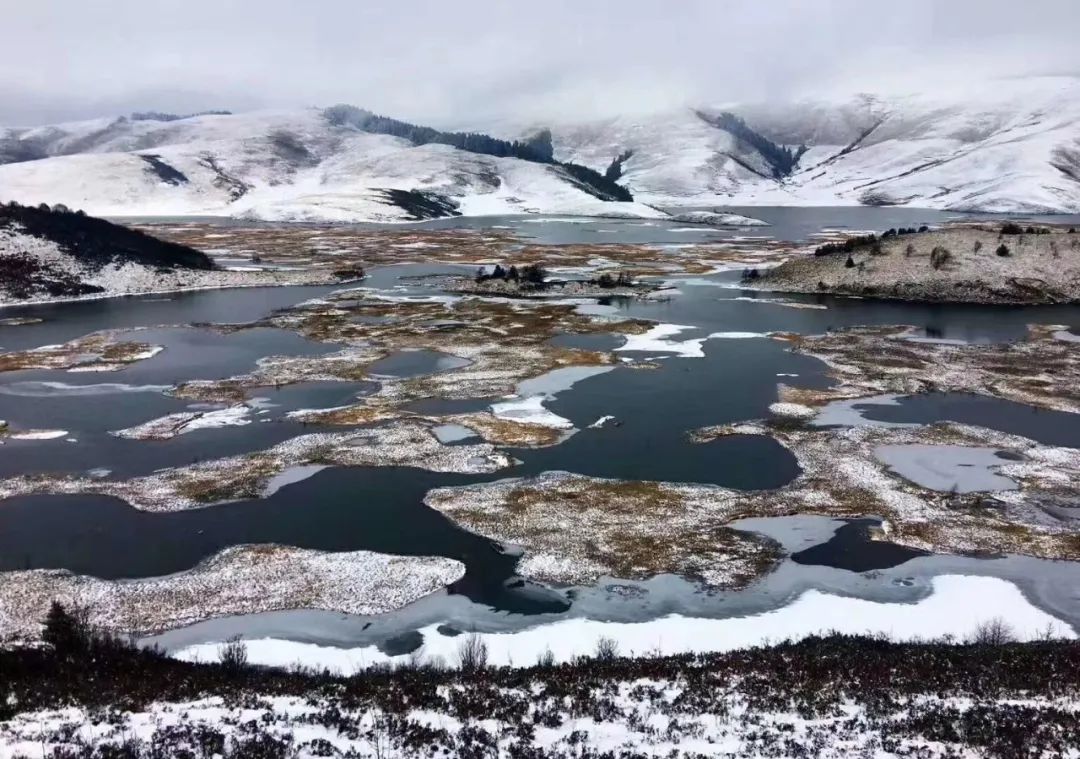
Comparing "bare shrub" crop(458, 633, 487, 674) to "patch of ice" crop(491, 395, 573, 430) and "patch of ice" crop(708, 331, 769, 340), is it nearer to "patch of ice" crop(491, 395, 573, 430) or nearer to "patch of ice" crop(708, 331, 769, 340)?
"patch of ice" crop(491, 395, 573, 430)

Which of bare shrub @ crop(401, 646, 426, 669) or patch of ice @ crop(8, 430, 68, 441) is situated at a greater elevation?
patch of ice @ crop(8, 430, 68, 441)

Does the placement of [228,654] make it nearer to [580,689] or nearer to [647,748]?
[580,689]

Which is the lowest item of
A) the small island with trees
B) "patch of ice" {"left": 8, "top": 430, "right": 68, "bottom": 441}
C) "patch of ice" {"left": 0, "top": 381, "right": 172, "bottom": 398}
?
"patch of ice" {"left": 8, "top": 430, "right": 68, "bottom": 441}

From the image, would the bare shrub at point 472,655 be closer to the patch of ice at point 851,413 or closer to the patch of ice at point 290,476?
the patch of ice at point 290,476

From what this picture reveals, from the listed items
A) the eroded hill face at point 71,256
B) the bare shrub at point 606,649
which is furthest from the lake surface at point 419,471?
the eroded hill face at point 71,256

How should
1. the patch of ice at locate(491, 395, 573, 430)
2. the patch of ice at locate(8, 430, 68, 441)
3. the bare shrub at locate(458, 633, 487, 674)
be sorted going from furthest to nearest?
1. the patch of ice at locate(491, 395, 573, 430)
2. the patch of ice at locate(8, 430, 68, 441)
3. the bare shrub at locate(458, 633, 487, 674)

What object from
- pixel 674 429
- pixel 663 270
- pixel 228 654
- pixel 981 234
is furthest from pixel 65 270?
pixel 981 234

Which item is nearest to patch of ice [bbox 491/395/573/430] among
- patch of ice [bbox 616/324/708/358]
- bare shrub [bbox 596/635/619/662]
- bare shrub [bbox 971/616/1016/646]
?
patch of ice [bbox 616/324/708/358]
